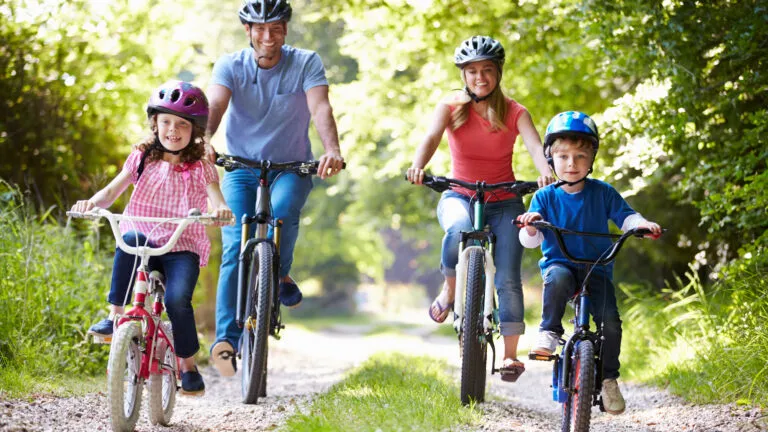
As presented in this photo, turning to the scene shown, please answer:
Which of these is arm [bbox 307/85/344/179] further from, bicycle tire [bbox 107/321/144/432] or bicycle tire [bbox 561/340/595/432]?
bicycle tire [bbox 561/340/595/432]

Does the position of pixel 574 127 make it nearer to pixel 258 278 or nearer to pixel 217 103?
pixel 258 278

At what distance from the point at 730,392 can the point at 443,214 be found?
2093 millimetres

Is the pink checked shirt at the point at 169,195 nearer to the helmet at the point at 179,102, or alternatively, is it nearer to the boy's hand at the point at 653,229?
the helmet at the point at 179,102

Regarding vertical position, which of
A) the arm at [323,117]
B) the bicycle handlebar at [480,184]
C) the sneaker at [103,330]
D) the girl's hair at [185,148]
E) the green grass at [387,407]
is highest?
the arm at [323,117]

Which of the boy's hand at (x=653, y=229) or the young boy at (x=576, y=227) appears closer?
the boy's hand at (x=653, y=229)

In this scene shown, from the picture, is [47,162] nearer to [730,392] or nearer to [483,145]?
[483,145]

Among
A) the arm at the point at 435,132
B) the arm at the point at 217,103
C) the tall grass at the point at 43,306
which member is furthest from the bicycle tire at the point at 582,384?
the tall grass at the point at 43,306

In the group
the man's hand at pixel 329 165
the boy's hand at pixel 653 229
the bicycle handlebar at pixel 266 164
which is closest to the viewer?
the boy's hand at pixel 653 229

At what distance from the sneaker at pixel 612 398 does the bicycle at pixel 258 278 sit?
1.98m

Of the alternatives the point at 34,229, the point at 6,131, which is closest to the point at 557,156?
the point at 34,229

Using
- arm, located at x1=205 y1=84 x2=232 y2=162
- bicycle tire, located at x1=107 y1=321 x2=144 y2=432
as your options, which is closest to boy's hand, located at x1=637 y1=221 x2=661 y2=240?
bicycle tire, located at x1=107 y1=321 x2=144 y2=432

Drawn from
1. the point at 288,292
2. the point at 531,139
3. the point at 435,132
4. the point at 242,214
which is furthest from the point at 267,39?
the point at 531,139

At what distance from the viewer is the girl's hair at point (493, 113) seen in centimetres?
608

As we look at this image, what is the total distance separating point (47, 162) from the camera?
9.91 m
